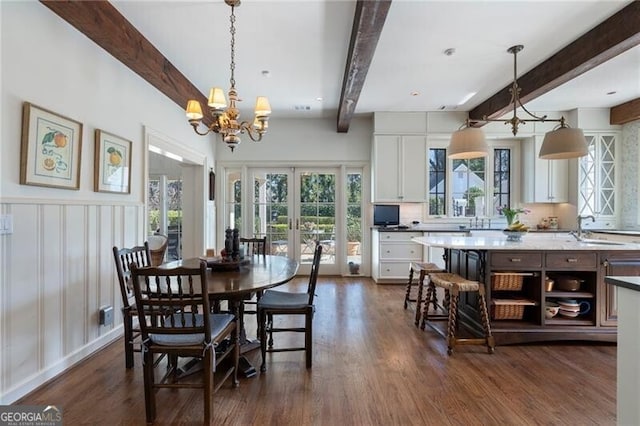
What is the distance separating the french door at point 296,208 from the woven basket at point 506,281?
3.16 meters

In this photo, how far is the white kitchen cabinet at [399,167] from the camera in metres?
5.37

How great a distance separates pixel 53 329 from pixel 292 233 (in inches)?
153

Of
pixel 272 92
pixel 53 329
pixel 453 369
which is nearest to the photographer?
pixel 53 329

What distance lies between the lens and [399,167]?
537cm

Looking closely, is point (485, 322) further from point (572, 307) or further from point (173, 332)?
point (173, 332)

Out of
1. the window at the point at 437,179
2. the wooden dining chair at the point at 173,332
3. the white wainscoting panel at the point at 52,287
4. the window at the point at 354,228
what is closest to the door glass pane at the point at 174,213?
the window at the point at 354,228

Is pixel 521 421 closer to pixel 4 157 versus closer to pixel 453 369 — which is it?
pixel 453 369

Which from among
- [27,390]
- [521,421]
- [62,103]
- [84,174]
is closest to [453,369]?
[521,421]

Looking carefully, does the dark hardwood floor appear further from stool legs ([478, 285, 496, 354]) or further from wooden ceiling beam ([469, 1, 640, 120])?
wooden ceiling beam ([469, 1, 640, 120])

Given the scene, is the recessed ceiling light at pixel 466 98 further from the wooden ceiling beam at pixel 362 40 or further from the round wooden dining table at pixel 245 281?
the round wooden dining table at pixel 245 281

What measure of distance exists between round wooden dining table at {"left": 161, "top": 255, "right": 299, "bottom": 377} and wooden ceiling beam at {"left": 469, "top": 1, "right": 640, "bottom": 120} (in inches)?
129

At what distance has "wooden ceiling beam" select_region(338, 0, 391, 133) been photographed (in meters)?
2.28

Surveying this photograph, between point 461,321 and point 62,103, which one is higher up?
point 62,103

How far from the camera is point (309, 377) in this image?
2.33 metres
